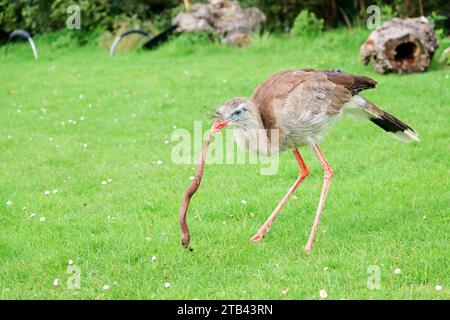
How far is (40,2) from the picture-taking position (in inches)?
795

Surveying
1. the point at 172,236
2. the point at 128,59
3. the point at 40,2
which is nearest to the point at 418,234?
the point at 172,236

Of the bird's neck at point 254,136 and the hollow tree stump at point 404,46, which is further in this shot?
the hollow tree stump at point 404,46

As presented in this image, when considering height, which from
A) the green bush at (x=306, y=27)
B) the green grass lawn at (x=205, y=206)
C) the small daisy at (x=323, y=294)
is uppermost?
the small daisy at (x=323, y=294)

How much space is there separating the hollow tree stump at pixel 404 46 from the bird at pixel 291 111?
19.5 ft

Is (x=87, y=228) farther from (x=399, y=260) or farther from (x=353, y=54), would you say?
(x=353, y=54)

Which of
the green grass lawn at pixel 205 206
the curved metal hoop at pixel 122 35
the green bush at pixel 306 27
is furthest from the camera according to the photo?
the curved metal hoop at pixel 122 35

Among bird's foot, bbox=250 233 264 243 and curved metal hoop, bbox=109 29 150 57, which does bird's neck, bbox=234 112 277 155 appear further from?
curved metal hoop, bbox=109 29 150 57

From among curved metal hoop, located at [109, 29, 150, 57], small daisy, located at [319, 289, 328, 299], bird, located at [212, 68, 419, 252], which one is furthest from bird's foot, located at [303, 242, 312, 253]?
curved metal hoop, located at [109, 29, 150, 57]

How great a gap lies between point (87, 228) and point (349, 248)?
2477 mm

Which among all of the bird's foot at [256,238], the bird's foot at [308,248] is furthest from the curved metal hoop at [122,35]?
the bird's foot at [308,248]

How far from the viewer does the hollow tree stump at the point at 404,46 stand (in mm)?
11484

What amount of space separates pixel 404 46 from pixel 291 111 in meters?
7.11

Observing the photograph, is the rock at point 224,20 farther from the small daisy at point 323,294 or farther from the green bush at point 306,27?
the small daisy at point 323,294

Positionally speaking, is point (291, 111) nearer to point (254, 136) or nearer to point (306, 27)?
point (254, 136)
